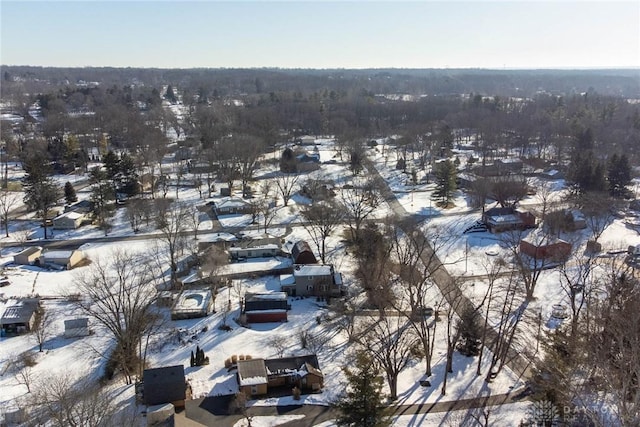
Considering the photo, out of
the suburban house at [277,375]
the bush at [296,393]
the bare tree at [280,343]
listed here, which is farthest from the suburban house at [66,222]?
the bush at [296,393]

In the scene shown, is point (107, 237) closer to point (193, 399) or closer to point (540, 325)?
point (193, 399)

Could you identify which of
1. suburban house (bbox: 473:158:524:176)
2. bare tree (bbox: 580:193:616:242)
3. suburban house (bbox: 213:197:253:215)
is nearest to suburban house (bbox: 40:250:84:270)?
suburban house (bbox: 213:197:253:215)

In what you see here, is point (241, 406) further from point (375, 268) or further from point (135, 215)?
point (135, 215)

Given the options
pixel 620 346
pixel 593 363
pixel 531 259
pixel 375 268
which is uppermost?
pixel 620 346

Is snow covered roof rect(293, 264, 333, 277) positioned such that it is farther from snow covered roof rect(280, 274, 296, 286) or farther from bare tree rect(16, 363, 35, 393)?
bare tree rect(16, 363, 35, 393)

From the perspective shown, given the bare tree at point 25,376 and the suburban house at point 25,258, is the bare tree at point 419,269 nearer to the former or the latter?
the bare tree at point 25,376

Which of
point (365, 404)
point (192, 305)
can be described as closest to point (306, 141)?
point (192, 305)
